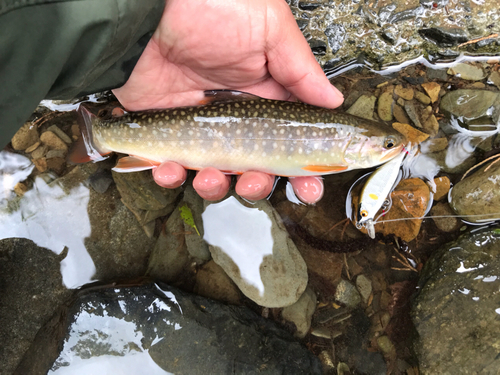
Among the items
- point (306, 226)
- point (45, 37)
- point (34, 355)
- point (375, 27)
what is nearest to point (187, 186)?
point (306, 226)

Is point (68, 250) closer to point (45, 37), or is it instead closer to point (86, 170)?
point (86, 170)

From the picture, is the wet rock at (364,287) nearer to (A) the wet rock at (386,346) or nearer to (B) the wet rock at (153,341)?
(A) the wet rock at (386,346)

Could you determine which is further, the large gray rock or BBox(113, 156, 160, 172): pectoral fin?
the large gray rock

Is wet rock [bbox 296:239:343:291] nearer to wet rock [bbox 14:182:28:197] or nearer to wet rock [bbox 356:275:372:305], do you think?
Answer: wet rock [bbox 356:275:372:305]

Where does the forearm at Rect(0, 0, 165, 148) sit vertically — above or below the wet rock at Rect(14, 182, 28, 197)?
above

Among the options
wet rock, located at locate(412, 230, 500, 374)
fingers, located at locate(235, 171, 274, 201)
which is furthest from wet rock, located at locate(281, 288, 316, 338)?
fingers, located at locate(235, 171, 274, 201)

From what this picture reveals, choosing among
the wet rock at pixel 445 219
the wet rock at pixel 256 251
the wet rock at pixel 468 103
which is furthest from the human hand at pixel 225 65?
the wet rock at pixel 468 103
